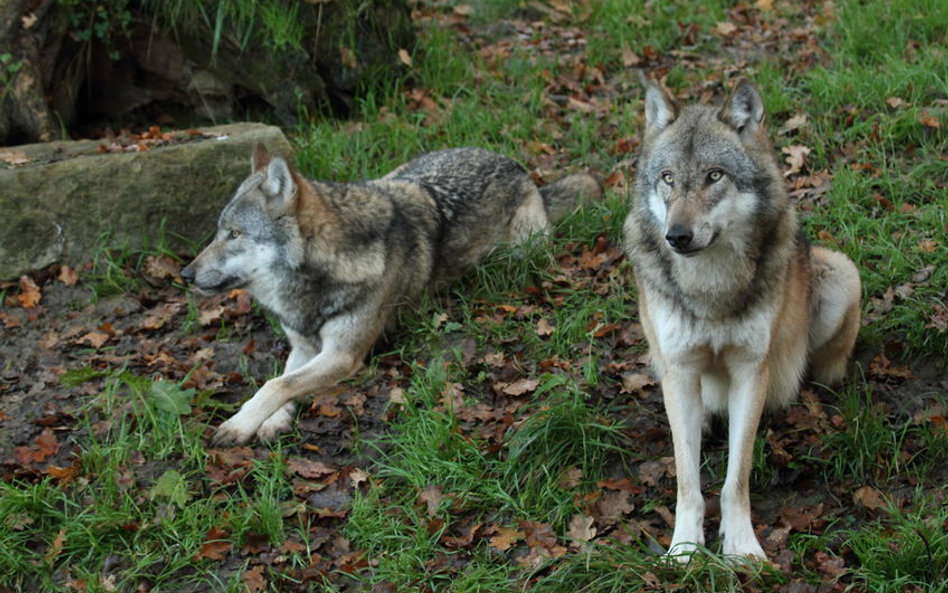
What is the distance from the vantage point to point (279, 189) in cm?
592

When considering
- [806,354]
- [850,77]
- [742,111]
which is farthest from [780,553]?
[850,77]

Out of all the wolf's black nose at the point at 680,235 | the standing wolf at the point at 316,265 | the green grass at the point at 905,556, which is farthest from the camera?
the standing wolf at the point at 316,265

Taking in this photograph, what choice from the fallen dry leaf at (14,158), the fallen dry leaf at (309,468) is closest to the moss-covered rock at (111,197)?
the fallen dry leaf at (14,158)

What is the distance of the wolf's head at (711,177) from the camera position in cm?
404

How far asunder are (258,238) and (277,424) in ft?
3.94

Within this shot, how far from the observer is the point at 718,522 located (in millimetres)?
4520

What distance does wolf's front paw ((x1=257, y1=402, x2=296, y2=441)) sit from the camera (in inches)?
213

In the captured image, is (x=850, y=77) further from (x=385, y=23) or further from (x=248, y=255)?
(x=248, y=255)

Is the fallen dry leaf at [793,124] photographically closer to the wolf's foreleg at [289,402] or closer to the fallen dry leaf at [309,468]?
the wolf's foreleg at [289,402]

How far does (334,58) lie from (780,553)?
6.12m

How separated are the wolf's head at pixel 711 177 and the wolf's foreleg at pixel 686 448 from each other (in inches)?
24.2

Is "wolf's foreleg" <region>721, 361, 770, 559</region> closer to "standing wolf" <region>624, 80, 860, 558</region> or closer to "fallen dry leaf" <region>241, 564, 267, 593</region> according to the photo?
"standing wolf" <region>624, 80, 860, 558</region>

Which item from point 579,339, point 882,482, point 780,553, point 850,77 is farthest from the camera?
point 850,77

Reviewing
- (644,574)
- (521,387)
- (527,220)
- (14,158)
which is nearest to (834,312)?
(521,387)
